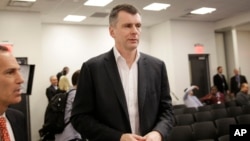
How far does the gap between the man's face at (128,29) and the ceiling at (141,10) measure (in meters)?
6.30

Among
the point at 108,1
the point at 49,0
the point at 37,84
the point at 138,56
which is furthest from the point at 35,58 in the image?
the point at 138,56

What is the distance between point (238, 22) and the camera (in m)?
10.9

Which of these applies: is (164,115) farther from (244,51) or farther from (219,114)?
(244,51)

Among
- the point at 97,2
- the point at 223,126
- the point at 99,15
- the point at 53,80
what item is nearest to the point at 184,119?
the point at 223,126

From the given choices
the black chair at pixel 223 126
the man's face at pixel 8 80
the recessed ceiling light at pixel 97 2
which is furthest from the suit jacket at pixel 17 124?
the recessed ceiling light at pixel 97 2

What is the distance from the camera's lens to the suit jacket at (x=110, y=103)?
5.30ft

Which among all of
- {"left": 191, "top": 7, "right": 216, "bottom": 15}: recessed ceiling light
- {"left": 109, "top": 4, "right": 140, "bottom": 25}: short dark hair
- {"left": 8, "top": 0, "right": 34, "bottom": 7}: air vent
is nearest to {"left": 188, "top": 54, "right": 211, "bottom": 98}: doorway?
{"left": 191, "top": 7, "right": 216, "bottom": 15}: recessed ceiling light

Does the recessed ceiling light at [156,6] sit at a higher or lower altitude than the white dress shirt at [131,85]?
higher

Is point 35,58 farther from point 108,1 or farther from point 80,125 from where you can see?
point 80,125

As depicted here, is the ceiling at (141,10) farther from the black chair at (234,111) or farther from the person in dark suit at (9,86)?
the person in dark suit at (9,86)

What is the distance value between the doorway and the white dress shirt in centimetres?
970

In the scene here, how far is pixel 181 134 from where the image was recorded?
4418 millimetres

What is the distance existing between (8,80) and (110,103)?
1.71 feet

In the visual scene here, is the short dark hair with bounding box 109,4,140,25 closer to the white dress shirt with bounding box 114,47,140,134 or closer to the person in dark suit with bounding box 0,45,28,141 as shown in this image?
the white dress shirt with bounding box 114,47,140,134
